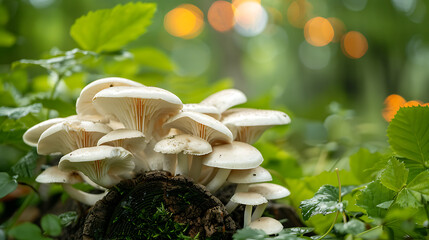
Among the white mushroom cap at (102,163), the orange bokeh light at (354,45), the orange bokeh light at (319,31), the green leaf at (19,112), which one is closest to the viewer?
the white mushroom cap at (102,163)

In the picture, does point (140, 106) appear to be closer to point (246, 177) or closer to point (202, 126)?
point (202, 126)

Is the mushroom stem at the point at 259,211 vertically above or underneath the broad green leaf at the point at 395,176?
underneath

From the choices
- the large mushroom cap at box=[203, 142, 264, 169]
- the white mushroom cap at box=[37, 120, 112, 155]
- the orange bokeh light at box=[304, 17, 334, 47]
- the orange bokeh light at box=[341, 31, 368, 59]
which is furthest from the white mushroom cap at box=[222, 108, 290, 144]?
the orange bokeh light at box=[304, 17, 334, 47]

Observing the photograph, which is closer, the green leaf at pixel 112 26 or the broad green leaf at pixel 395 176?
the broad green leaf at pixel 395 176

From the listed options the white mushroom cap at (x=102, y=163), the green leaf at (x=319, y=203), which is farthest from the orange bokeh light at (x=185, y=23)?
the green leaf at (x=319, y=203)

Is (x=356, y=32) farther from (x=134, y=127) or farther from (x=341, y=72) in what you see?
(x=134, y=127)

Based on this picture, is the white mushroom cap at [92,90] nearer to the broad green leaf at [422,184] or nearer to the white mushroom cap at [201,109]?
the white mushroom cap at [201,109]

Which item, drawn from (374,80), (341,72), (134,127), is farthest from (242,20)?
(134,127)

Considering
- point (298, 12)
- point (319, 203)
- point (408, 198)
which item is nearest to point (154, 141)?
point (319, 203)
